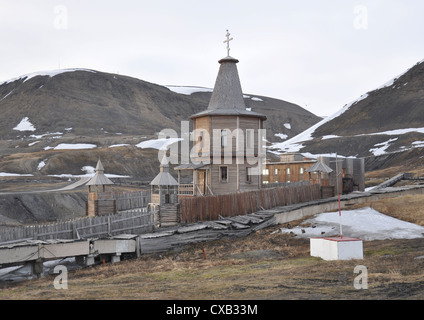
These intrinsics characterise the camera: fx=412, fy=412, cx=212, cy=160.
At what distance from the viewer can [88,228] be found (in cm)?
2052

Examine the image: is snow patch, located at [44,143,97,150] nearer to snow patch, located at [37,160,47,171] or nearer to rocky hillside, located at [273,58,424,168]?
snow patch, located at [37,160,47,171]

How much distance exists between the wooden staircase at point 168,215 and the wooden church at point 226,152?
10.6 metres

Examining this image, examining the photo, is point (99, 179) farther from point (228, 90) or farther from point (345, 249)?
point (345, 249)

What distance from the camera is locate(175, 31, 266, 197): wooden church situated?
117 feet

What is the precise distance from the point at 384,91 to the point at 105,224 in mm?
153257

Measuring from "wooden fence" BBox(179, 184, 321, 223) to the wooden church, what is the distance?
16.7 feet

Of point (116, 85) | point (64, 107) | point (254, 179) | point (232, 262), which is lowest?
point (232, 262)

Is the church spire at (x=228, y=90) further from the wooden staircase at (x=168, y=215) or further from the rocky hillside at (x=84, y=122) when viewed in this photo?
the rocky hillside at (x=84, y=122)

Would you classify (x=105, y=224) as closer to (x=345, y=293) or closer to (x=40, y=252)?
(x=40, y=252)

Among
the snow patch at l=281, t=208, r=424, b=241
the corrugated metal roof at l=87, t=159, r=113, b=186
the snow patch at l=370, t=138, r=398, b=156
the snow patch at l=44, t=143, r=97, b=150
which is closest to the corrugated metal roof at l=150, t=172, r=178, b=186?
the corrugated metal roof at l=87, t=159, r=113, b=186

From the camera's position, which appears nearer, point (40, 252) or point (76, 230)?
point (40, 252)
